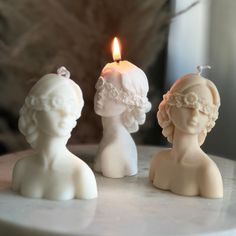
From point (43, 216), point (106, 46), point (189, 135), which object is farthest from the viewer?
point (106, 46)

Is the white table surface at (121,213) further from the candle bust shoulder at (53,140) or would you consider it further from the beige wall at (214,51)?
the beige wall at (214,51)

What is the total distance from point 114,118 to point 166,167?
142 millimetres

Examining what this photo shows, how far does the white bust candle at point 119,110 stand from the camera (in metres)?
0.97

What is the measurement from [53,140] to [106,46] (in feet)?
2.22

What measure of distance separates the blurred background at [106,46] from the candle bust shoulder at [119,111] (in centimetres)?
49

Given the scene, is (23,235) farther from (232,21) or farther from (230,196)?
(232,21)

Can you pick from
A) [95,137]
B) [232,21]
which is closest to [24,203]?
[95,137]

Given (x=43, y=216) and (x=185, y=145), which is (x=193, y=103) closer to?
(x=185, y=145)

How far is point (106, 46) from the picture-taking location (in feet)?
4.96

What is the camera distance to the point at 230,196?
2.99 ft

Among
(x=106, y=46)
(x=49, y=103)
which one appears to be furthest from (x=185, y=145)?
(x=106, y=46)

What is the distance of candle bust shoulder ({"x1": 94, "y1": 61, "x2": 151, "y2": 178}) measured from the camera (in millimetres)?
971

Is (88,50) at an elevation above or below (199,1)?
below

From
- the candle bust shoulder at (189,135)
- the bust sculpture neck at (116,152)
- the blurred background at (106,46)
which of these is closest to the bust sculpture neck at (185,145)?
the candle bust shoulder at (189,135)
